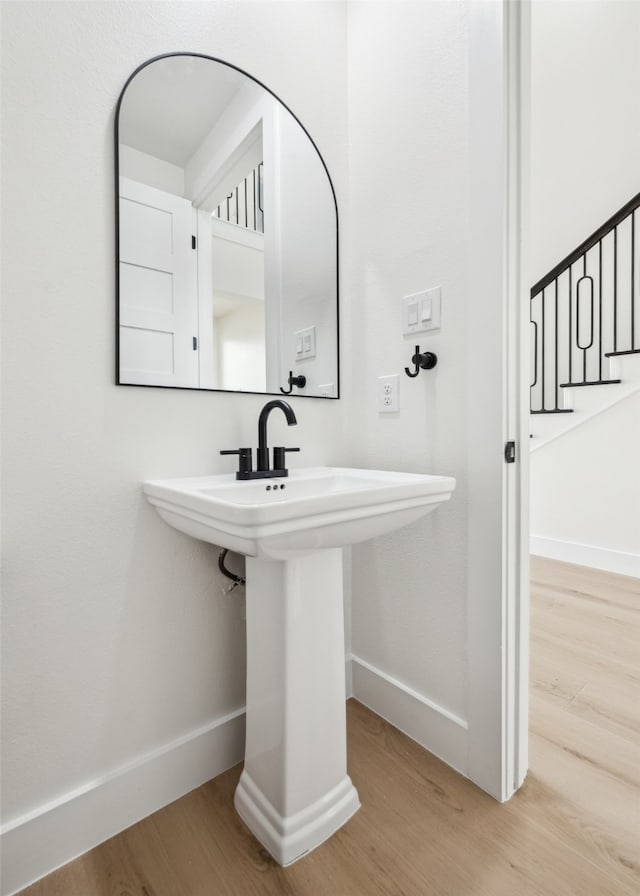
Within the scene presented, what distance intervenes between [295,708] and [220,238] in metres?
1.22

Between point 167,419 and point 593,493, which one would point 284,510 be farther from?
point 593,493

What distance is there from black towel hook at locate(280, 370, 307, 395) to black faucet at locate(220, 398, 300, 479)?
19 cm

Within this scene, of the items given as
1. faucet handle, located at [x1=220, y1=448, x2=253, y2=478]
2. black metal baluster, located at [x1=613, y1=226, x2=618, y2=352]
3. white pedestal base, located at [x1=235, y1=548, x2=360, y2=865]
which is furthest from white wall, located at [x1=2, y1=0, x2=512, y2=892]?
black metal baluster, located at [x1=613, y1=226, x2=618, y2=352]

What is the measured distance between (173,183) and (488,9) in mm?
863

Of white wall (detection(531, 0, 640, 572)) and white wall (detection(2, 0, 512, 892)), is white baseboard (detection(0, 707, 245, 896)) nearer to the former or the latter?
white wall (detection(2, 0, 512, 892))

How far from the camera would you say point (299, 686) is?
972mm

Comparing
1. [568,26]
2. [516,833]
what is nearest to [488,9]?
[516,833]

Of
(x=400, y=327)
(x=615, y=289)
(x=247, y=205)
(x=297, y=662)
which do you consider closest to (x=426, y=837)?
(x=297, y=662)

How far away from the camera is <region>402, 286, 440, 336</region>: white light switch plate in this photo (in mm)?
1221

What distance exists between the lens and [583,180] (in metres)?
3.48

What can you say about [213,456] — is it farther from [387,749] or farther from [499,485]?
[387,749]

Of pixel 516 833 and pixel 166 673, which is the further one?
pixel 166 673

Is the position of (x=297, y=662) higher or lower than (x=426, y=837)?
higher

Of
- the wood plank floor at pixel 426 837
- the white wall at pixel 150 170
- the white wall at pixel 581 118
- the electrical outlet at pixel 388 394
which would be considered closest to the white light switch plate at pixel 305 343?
the electrical outlet at pixel 388 394
